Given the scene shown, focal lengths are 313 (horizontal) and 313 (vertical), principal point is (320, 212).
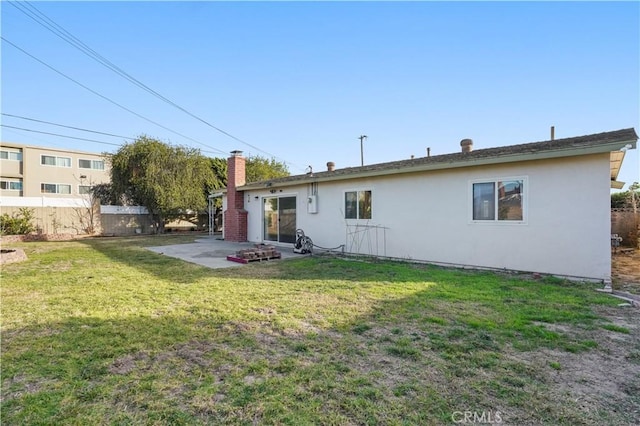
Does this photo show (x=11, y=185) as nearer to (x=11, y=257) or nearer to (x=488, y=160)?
(x=11, y=257)

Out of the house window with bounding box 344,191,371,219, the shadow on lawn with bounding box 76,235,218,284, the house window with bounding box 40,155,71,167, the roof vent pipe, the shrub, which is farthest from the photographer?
the house window with bounding box 40,155,71,167

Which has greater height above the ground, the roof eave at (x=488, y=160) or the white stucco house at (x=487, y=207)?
the roof eave at (x=488, y=160)

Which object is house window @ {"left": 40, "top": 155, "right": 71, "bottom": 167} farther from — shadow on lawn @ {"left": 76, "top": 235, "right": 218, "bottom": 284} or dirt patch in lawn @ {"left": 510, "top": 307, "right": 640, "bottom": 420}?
dirt patch in lawn @ {"left": 510, "top": 307, "right": 640, "bottom": 420}

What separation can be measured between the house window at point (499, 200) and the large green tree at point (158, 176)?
17.1 metres

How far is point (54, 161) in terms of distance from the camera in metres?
27.2

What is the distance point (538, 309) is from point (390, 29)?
933 centimetres

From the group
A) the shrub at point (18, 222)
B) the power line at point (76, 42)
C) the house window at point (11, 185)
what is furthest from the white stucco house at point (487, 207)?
the house window at point (11, 185)

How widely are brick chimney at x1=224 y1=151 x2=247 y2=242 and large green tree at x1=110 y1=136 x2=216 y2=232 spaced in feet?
20.2

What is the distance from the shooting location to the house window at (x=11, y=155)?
25.5m

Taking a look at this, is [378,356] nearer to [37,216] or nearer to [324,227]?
[324,227]

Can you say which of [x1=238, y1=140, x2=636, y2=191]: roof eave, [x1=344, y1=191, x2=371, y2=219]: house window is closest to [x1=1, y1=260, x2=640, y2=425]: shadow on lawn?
[x1=238, y1=140, x2=636, y2=191]: roof eave

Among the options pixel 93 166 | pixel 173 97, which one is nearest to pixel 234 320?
pixel 173 97

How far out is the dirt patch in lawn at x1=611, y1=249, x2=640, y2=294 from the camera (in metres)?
5.93

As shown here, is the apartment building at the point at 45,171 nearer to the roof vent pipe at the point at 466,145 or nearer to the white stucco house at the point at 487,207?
the white stucco house at the point at 487,207
